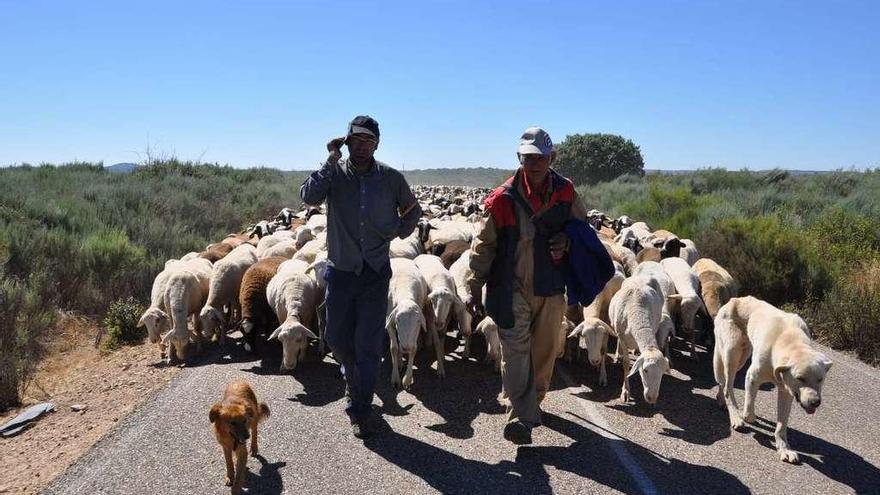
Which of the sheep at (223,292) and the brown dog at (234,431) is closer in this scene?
the brown dog at (234,431)

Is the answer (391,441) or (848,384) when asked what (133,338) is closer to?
(391,441)

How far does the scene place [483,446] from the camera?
5359 millimetres

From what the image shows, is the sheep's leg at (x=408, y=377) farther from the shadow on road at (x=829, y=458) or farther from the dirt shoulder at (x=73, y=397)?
the shadow on road at (x=829, y=458)

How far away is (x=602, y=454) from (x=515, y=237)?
207 centimetres

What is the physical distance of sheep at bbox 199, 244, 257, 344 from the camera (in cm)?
846

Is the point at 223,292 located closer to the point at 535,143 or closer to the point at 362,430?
the point at 362,430

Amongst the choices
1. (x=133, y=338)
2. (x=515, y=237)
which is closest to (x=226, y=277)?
(x=133, y=338)

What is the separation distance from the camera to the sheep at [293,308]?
23.5ft

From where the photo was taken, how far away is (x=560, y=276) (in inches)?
200

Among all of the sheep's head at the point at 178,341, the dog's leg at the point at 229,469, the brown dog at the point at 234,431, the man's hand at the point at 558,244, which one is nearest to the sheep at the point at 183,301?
the sheep's head at the point at 178,341

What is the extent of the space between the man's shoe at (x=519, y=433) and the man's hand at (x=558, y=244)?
1518 millimetres

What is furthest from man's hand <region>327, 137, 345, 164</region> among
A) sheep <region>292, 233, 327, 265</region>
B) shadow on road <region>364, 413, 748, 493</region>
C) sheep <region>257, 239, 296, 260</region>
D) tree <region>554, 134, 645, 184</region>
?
tree <region>554, 134, 645, 184</region>

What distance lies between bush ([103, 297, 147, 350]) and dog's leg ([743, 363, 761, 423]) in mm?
8559

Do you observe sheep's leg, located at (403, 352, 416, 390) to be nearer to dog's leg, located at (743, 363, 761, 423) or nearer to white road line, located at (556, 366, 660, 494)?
white road line, located at (556, 366, 660, 494)
